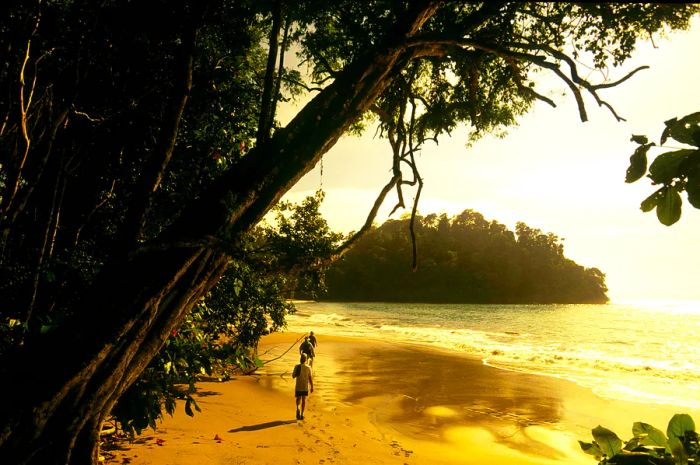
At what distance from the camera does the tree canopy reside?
2.16 meters

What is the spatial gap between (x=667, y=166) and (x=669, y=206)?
0.15 metres

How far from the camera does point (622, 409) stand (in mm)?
14461

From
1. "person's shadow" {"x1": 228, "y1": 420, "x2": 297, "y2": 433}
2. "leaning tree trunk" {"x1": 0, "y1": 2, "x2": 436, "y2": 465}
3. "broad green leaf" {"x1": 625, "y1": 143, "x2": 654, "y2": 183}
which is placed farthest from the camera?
"person's shadow" {"x1": 228, "y1": 420, "x2": 297, "y2": 433}

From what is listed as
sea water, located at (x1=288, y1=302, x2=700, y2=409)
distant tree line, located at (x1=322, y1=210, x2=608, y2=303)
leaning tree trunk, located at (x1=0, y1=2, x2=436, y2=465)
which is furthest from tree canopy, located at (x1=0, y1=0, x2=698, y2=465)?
distant tree line, located at (x1=322, y1=210, x2=608, y2=303)

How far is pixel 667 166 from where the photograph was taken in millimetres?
1268

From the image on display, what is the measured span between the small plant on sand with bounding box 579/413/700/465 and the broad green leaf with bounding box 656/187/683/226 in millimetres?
625

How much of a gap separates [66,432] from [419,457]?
28.8ft

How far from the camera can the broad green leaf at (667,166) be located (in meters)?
1.23

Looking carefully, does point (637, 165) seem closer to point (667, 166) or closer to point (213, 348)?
point (667, 166)

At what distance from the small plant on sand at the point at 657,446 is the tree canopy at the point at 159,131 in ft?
6.15

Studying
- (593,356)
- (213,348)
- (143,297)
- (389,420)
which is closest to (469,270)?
(593,356)

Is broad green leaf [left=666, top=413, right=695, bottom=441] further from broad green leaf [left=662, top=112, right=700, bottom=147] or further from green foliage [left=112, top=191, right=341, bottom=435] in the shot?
green foliage [left=112, top=191, right=341, bottom=435]

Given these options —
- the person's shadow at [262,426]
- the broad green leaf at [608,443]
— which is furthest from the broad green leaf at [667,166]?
the person's shadow at [262,426]

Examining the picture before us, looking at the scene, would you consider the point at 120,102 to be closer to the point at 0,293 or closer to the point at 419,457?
the point at 0,293
